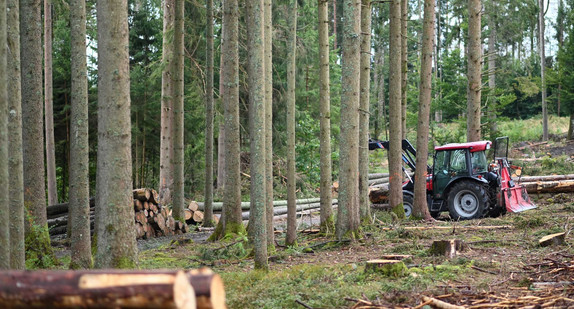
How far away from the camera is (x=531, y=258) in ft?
26.6

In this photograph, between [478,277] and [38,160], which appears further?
[38,160]

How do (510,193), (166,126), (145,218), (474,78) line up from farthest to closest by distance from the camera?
1. (166,126)
2. (474,78)
3. (510,193)
4. (145,218)

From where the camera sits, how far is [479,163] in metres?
14.8

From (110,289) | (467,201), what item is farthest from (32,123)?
(467,201)

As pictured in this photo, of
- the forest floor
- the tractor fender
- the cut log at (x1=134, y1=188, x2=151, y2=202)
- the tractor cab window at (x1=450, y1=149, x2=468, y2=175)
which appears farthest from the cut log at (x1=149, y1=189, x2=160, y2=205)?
Result: the tractor cab window at (x1=450, y1=149, x2=468, y2=175)

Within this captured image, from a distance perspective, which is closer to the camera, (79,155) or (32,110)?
(79,155)

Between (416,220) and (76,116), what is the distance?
8363 millimetres

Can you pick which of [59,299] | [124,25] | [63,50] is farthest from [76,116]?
[63,50]

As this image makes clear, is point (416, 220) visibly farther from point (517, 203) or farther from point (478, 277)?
point (478, 277)

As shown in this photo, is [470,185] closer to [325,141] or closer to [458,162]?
[458,162]

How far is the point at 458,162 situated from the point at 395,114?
7.84 feet

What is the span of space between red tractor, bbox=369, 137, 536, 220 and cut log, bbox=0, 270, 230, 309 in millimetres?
11600

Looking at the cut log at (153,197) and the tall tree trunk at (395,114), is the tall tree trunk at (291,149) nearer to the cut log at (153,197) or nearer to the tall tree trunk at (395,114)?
the tall tree trunk at (395,114)

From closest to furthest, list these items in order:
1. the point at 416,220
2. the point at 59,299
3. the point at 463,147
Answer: the point at 59,299 < the point at 416,220 < the point at 463,147
